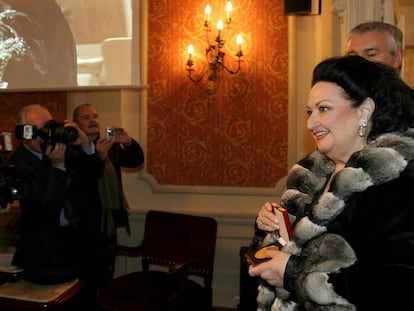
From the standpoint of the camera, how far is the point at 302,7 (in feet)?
10.4

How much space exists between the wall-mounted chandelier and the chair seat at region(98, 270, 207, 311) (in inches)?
51.3

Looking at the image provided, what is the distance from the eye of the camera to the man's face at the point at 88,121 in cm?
329

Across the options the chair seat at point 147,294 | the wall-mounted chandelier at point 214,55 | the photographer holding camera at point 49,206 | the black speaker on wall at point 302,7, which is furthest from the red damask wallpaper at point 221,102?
the photographer holding camera at point 49,206

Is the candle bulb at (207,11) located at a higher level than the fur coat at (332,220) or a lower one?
higher

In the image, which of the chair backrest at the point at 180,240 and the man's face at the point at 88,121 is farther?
the man's face at the point at 88,121

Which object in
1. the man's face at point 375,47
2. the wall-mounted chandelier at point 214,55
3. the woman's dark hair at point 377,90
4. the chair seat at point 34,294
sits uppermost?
the wall-mounted chandelier at point 214,55

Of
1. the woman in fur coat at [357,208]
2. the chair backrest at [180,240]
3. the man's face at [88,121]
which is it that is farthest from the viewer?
the man's face at [88,121]

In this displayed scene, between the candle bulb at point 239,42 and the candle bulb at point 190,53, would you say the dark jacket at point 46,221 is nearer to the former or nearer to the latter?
the candle bulb at point 190,53

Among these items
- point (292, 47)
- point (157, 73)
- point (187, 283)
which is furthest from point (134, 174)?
point (292, 47)

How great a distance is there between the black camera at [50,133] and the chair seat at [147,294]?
37.4 inches

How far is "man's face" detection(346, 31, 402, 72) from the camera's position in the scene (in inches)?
74.4

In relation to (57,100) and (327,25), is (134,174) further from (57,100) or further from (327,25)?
(327,25)

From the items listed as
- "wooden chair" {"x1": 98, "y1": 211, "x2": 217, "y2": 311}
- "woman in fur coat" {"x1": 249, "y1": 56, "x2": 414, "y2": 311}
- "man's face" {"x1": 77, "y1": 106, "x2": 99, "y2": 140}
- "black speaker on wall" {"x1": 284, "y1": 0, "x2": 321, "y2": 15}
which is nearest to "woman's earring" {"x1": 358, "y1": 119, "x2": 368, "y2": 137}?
"woman in fur coat" {"x1": 249, "y1": 56, "x2": 414, "y2": 311}

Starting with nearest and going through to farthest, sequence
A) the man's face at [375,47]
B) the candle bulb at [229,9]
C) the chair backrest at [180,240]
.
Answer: the man's face at [375,47] < the chair backrest at [180,240] < the candle bulb at [229,9]
